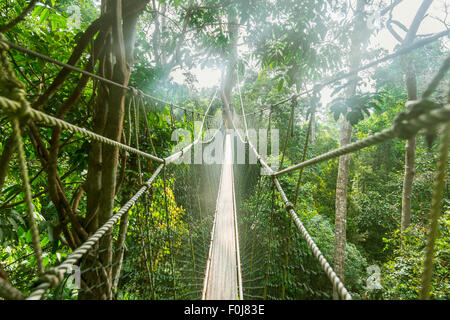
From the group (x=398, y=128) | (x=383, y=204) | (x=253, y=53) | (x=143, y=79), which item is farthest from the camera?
(x=383, y=204)

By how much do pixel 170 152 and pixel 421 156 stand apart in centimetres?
513

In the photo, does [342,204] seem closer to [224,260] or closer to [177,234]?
[224,260]

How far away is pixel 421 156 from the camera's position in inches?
170

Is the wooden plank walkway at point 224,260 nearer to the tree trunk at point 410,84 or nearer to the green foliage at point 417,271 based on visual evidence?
the green foliage at point 417,271

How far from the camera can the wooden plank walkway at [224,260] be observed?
4.35 feet

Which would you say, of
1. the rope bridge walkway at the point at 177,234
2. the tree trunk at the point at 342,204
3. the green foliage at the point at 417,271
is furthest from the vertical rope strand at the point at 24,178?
the tree trunk at the point at 342,204

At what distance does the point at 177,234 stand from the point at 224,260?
18.1 inches

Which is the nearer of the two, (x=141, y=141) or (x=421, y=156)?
(x=141, y=141)

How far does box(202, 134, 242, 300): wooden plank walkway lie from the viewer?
133 cm

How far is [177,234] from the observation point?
183 cm

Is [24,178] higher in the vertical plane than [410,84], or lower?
lower

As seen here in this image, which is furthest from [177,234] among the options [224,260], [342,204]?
[342,204]
